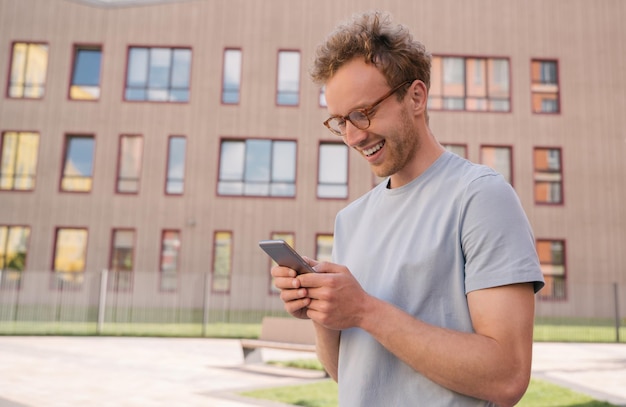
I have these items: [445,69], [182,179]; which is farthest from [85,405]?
[445,69]

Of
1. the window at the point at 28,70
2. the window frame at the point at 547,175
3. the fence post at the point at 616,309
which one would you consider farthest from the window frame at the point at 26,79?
the fence post at the point at 616,309

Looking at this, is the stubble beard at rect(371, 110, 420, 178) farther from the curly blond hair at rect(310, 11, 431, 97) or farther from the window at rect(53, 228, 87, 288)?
the window at rect(53, 228, 87, 288)

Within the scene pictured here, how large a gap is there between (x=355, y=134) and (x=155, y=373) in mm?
8098

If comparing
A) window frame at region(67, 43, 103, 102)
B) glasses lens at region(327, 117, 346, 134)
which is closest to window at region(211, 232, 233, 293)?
window frame at region(67, 43, 103, 102)

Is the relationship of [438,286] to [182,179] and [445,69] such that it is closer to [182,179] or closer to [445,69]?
[182,179]

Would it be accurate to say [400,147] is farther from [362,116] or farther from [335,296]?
[335,296]

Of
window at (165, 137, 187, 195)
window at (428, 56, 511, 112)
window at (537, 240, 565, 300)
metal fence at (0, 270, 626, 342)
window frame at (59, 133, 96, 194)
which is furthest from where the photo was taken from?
window at (428, 56, 511, 112)

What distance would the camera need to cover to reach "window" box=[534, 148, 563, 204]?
23.9 meters

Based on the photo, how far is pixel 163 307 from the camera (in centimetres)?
1994

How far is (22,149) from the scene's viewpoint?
2378 centimetres

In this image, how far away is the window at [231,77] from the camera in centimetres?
2412

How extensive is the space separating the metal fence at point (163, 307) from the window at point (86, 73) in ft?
28.8

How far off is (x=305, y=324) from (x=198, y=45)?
704 inches

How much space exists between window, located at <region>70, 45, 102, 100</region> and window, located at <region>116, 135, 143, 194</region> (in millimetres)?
2480
